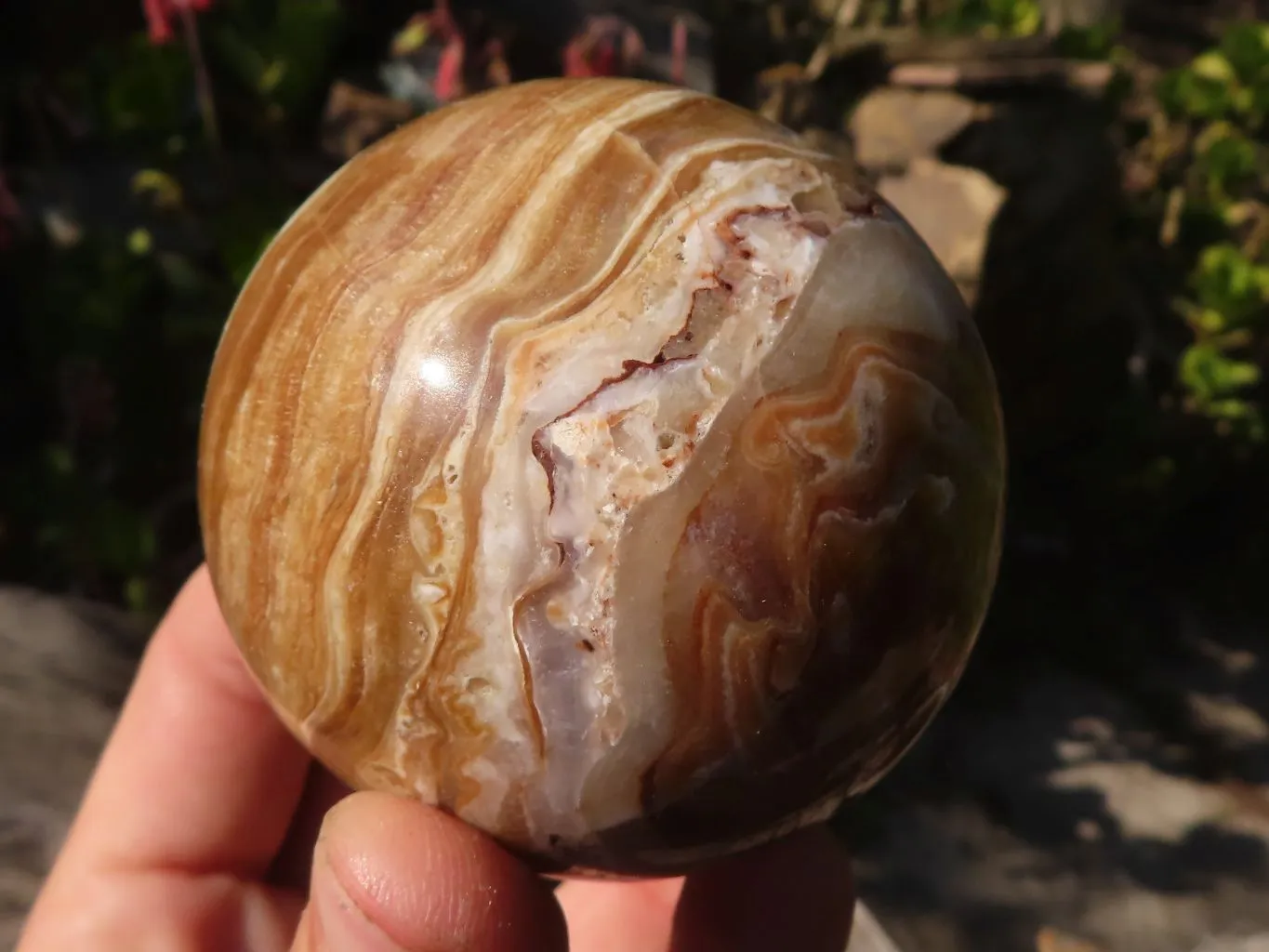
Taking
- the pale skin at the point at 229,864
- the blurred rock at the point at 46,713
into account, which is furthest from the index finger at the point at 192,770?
the blurred rock at the point at 46,713

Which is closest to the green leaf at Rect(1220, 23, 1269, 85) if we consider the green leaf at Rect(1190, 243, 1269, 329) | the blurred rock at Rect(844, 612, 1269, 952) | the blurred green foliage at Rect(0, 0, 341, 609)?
the green leaf at Rect(1190, 243, 1269, 329)

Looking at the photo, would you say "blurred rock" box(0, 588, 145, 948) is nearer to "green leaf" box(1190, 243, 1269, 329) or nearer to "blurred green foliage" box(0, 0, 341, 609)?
"blurred green foliage" box(0, 0, 341, 609)

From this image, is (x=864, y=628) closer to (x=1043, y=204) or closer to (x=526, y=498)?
(x=526, y=498)

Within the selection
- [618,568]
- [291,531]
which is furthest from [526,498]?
[291,531]

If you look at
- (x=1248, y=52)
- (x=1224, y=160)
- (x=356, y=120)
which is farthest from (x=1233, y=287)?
(x=356, y=120)

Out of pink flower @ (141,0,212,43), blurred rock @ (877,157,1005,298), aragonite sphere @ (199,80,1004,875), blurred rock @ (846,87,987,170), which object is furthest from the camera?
blurred rock @ (846,87,987,170)

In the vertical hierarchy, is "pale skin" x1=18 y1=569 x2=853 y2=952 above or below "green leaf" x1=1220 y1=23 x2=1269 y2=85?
below

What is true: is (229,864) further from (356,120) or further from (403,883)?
(356,120)
